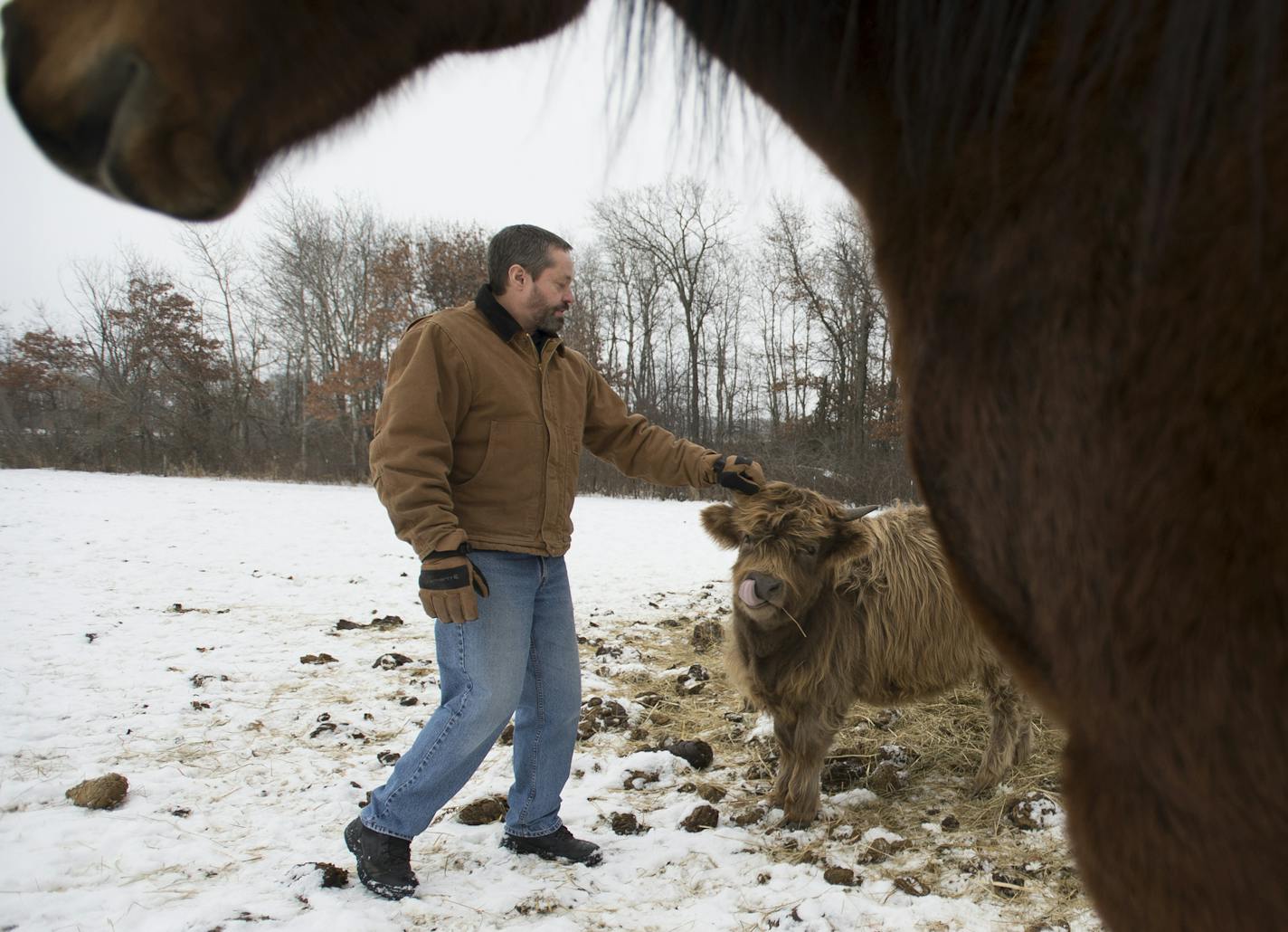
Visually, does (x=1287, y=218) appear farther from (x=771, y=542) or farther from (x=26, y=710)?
(x=26, y=710)

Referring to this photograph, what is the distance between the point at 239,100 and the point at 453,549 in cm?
193

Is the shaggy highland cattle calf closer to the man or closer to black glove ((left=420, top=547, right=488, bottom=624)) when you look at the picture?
the man

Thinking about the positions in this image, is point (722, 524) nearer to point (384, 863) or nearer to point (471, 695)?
point (471, 695)

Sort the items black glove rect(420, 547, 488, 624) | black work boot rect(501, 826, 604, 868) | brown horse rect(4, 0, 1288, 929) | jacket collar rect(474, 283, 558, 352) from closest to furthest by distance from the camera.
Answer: brown horse rect(4, 0, 1288, 929)
black glove rect(420, 547, 488, 624)
jacket collar rect(474, 283, 558, 352)
black work boot rect(501, 826, 604, 868)

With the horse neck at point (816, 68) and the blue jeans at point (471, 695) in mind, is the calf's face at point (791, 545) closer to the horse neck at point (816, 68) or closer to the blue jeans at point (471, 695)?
the blue jeans at point (471, 695)

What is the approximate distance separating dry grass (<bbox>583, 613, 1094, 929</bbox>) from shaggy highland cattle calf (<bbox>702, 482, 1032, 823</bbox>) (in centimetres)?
19

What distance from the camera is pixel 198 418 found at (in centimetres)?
2778

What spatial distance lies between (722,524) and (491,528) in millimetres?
1594

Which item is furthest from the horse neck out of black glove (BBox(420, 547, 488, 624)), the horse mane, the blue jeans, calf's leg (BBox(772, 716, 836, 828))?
calf's leg (BBox(772, 716, 836, 828))

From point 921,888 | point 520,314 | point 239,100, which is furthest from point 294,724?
point 239,100

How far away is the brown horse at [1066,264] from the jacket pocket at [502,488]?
2033 millimetres

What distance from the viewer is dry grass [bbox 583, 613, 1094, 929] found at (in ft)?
9.87

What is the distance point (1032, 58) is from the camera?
0.69m

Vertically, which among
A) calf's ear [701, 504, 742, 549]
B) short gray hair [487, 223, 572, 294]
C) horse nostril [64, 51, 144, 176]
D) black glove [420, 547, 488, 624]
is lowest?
black glove [420, 547, 488, 624]
